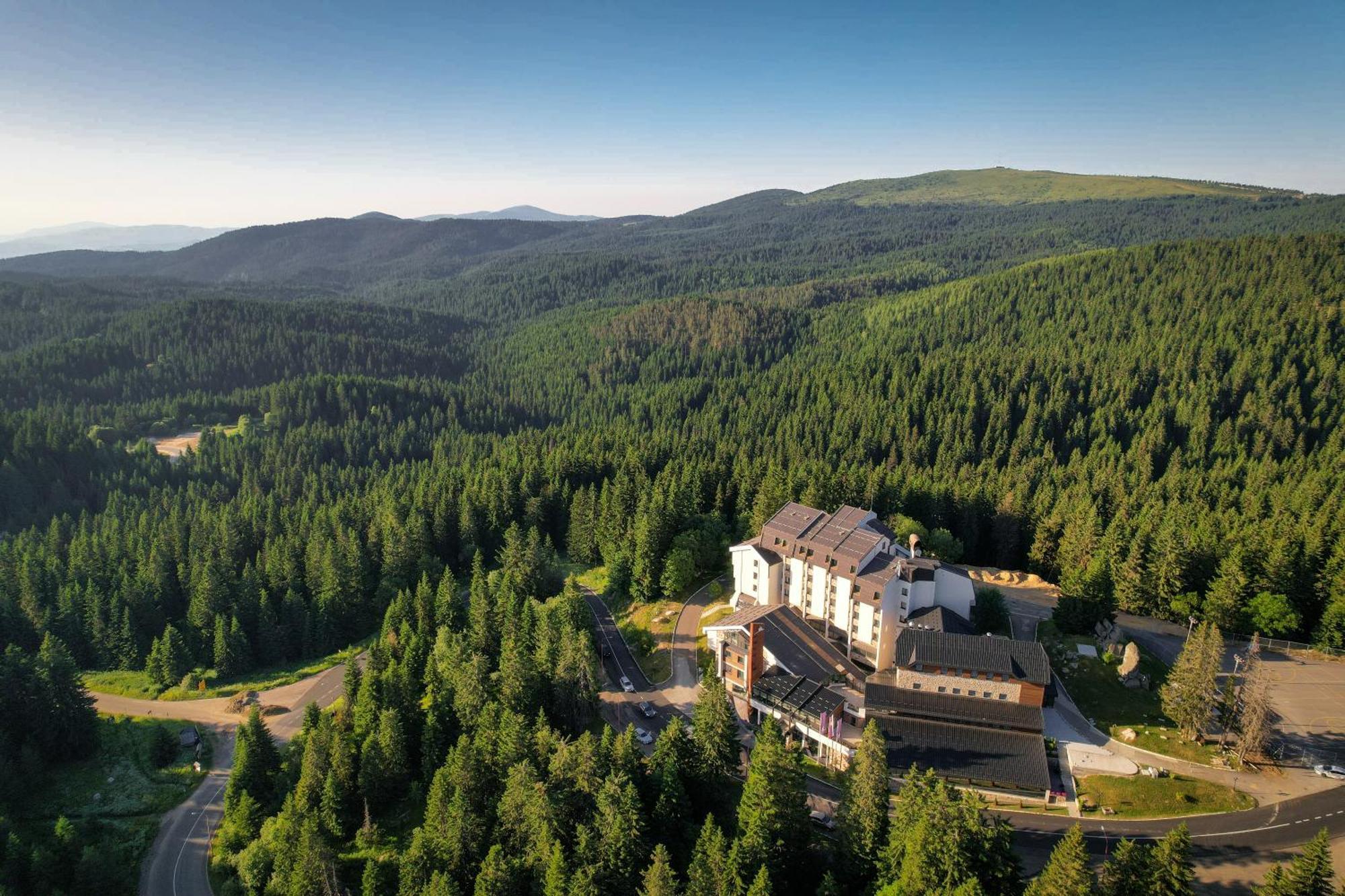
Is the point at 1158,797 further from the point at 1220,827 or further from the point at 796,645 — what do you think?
the point at 796,645

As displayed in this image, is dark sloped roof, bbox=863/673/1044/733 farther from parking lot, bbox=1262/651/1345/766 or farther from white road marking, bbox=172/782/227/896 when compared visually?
white road marking, bbox=172/782/227/896

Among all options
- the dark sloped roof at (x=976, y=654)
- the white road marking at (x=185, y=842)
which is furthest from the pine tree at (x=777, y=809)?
the white road marking at (x=185, y=842)

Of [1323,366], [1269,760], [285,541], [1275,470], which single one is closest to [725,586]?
[1269,760]

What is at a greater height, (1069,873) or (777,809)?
(1069,873)

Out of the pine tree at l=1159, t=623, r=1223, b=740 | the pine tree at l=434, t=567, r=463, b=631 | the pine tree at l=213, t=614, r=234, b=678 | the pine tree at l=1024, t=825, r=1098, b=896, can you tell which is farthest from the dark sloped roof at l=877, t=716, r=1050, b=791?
the pine tree at l=213, t=614, r=234, b=678

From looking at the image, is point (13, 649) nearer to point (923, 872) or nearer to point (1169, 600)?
point (923, 872)

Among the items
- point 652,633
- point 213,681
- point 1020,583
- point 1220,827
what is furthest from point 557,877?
point 213,681

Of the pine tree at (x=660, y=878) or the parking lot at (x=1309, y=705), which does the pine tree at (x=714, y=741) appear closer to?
the pine tree at (x=660, y=878)
